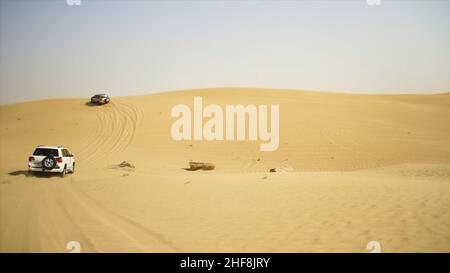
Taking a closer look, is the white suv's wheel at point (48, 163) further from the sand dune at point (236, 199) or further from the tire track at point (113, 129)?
the tire track at point (113, 129)

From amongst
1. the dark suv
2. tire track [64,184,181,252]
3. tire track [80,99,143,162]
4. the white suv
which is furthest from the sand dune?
the dark suv

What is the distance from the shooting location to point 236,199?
11875mm

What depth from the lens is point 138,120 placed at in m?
36.2

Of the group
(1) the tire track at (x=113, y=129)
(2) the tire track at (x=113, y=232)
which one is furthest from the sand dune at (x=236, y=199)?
(1) the tire track at (x=113, y=129)

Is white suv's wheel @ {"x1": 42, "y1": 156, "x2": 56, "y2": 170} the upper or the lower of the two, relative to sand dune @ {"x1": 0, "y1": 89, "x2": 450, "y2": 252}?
upper

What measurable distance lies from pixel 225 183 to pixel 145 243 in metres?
7.62

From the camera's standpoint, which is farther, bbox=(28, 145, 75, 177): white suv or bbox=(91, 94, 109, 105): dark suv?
bbox=(91, 94, 109, 105): dark suv

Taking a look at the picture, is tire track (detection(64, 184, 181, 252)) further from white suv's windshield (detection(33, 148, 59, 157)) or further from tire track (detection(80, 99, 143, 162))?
tire track (detection(80, 99, 143, 162))

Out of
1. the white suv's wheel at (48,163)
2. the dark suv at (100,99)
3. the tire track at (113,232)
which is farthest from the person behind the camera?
the dark suv at (100,99)

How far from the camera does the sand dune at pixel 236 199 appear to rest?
7695mm

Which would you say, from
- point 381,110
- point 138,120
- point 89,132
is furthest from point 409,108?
point 89,132

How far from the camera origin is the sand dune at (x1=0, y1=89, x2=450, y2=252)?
7.70m

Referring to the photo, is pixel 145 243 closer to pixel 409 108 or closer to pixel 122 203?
pixel 122 203

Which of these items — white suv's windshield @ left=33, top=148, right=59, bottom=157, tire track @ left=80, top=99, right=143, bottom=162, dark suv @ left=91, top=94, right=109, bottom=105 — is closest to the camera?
white suv's windshield @ left=33, top=148, right=59, bottom=157
